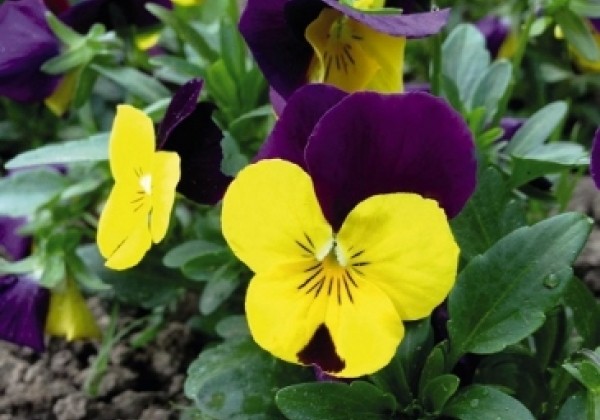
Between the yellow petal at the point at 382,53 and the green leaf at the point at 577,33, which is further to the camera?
the green leaf at the point at 577,33

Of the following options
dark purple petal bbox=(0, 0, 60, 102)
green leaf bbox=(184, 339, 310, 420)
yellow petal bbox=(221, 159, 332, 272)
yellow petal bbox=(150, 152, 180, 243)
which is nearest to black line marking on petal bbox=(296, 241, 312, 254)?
yellow petal bbox=(221, 159, 332, 272)

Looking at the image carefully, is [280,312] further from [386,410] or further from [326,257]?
[386,410]

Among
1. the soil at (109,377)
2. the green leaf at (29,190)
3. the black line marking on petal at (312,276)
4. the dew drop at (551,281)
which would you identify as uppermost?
the black line marking on petal at (312,276)

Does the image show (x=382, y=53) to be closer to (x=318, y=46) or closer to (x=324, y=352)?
(x=318, y=46)

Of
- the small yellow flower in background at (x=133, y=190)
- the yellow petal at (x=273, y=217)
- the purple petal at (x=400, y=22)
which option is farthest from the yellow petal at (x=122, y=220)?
the purple petal at (x=400, y=22)

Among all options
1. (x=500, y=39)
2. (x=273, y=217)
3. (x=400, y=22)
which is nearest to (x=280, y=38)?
(x=400, y=22)

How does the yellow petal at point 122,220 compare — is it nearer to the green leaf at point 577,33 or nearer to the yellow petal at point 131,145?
the yellow petal at point 131,145

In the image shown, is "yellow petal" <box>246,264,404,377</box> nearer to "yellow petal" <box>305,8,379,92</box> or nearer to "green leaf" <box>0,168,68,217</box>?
"yellow petal" <box>305,8,379,92</box>
